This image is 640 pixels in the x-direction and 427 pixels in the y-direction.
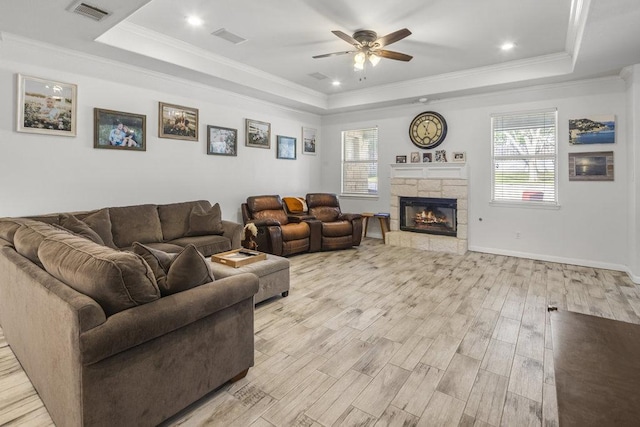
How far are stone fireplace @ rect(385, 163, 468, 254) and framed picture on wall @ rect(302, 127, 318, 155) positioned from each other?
1.91 metres

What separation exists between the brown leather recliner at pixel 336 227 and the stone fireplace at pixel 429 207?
0.82 m

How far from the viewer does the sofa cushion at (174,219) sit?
451cm

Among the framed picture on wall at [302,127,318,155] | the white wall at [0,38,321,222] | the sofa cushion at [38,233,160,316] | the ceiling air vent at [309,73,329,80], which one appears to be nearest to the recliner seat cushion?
the white wall at [0,38,321,222]

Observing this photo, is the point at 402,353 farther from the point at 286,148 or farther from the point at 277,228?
the point at 286,148

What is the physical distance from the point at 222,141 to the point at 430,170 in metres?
3.73

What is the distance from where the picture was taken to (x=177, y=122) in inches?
196

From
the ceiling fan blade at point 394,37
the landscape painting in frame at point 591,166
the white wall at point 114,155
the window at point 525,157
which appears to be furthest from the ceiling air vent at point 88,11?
the landscape painting in frame at point 591,166

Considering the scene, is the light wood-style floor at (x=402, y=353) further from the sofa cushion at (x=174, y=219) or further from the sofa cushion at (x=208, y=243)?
the sofa cushion at (x=174, y=219)

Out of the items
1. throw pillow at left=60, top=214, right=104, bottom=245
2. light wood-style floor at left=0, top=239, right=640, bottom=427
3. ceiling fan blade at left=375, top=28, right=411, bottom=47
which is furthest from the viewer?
ceiling fan blade at left=375, top=28, right=411, bottom=47

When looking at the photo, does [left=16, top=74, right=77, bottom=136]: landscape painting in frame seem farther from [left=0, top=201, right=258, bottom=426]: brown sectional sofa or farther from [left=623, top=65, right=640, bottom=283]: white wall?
[left=623, top=65, right=640, bottom=283]: white wall

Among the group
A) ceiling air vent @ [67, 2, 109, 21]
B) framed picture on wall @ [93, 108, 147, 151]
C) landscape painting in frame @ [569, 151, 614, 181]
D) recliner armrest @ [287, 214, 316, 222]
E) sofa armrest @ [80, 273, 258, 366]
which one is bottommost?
sofa armrest @ [80, 273, 258, 366]

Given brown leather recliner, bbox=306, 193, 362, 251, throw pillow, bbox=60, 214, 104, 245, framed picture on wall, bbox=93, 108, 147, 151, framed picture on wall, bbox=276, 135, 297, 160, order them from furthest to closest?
framed picture on wall, bbox=276, 135, 297, 160 → brown leather recliner, bbox=306, 193, 362, 251 → framed picture on wall, bbox=93, 108, 147, 151 → throw pillow, bbox=60, 214, 104, 245

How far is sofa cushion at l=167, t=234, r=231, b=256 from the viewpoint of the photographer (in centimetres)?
428

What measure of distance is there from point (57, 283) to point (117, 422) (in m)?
0.71
